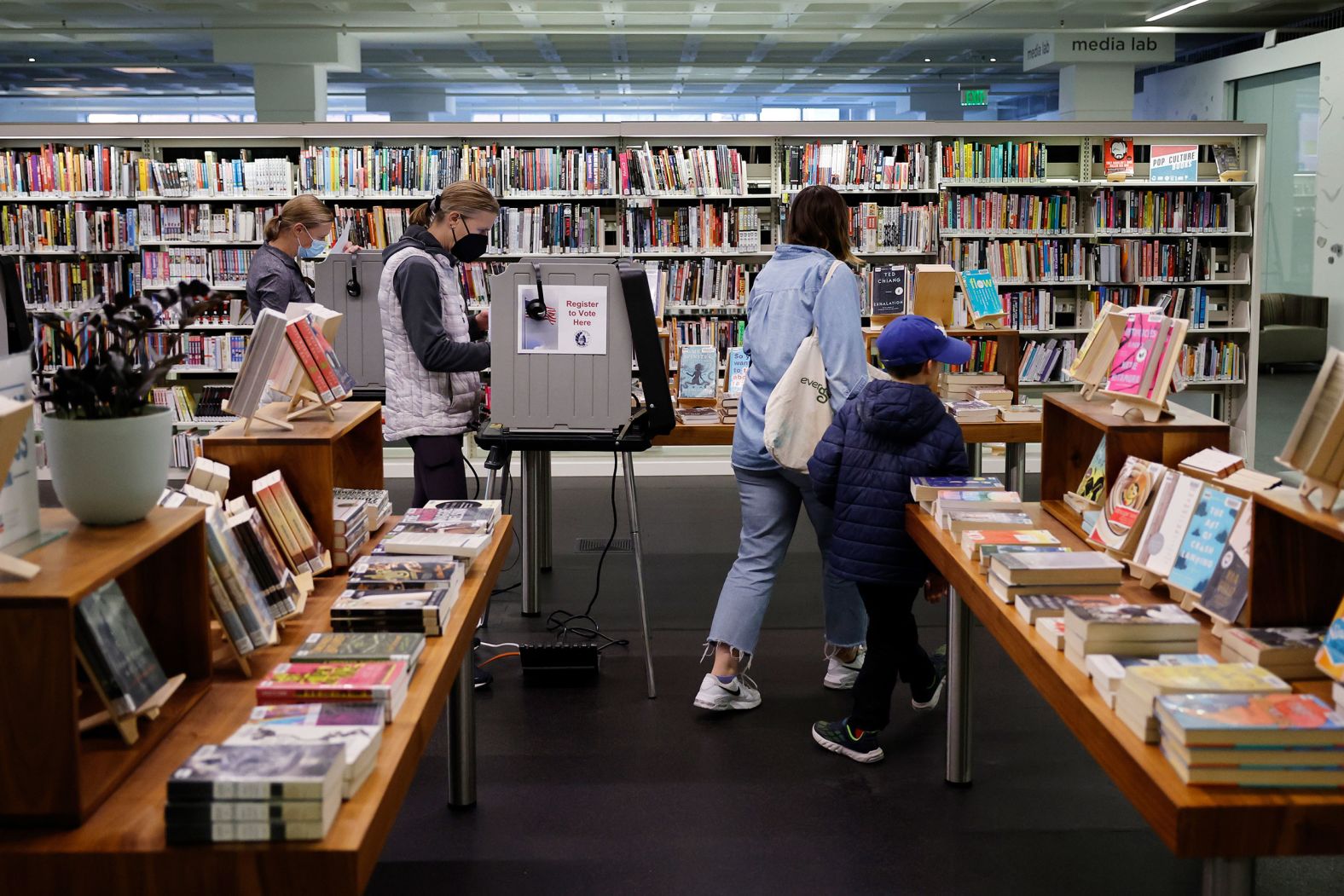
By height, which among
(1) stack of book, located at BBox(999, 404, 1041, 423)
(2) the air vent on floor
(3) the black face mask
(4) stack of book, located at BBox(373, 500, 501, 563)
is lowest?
(2) the air vent on floor

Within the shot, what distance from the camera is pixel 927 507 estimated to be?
135 inches

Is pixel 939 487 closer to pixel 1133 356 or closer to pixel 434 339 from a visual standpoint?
pixel 1133 356

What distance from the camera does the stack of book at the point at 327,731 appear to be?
1716 mm

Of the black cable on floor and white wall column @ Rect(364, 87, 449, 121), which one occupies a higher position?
white wall column @ Rect(364, 87, 449, 121)

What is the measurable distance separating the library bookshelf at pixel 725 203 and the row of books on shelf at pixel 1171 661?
4.95 metres

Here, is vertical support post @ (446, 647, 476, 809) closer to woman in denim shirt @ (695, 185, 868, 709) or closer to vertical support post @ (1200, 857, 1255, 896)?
woman in denim shirt @ (695, 185, 868, 709)

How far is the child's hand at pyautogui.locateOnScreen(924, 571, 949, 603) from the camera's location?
136 inches

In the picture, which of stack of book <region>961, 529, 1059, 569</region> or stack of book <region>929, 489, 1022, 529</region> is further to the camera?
stack of book <region>929, 489, 1022, 529</region>

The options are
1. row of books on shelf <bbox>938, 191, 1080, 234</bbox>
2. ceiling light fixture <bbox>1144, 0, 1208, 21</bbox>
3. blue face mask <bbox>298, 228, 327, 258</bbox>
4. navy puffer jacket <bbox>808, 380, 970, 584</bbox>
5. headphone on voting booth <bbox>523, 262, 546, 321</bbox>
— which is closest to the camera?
navy puffer jacket <bbox>808, 380, 970, 584</bbox>

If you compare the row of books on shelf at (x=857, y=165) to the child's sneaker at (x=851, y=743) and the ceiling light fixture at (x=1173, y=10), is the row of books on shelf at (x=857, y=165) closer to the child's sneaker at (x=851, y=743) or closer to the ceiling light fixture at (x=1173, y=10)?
the child's sneaker at (x=851, y=743)

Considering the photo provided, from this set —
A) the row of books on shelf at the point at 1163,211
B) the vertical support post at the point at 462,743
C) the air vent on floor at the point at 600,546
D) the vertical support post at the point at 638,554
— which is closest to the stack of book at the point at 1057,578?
the vertical support post at the point at 462,743

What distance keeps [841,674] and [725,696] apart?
454 millimetres

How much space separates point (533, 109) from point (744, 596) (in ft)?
72.5

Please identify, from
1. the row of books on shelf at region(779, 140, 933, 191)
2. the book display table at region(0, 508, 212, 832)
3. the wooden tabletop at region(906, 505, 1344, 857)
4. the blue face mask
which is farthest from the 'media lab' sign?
the book display table at region(0, 508, 212, 832)
